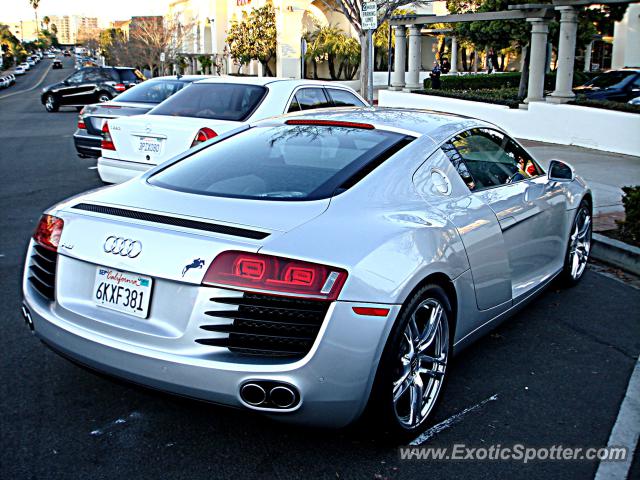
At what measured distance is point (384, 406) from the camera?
3.42 metres

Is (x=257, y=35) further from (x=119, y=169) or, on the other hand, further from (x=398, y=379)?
(x=398, y=379)

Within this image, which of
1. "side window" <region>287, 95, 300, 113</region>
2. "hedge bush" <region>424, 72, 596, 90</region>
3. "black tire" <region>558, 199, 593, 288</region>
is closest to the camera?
"black tire" <region>558, 199, 593, 288</region>

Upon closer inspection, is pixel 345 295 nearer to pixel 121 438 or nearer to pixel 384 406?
pixel 384 406

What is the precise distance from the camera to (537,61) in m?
18.8

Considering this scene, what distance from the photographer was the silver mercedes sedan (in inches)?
125

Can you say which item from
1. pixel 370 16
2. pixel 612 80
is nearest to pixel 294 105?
pixel 370 16

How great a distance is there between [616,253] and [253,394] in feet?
17.2

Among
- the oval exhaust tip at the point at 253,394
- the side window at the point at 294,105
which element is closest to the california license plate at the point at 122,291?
the oval exhaust tip at the point at 253,394

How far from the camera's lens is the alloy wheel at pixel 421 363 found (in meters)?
3.58

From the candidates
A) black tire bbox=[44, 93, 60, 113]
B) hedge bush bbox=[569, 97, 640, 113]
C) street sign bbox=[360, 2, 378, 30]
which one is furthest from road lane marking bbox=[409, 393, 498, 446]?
black tire bbox=[44, 93, 60, 113]

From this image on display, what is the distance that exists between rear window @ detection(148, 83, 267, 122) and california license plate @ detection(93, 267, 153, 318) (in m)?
5.68

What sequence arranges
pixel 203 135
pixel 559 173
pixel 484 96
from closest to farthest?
1. pixel 559 173
2. pixel 203 135
3. pixel 484 96

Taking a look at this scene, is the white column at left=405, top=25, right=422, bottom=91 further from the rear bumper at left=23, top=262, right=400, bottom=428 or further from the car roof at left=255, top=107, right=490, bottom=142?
the rear bumper at left=23, top=262, right=400, bottom=428

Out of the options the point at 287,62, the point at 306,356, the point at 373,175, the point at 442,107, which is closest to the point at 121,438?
the point at 306,356
